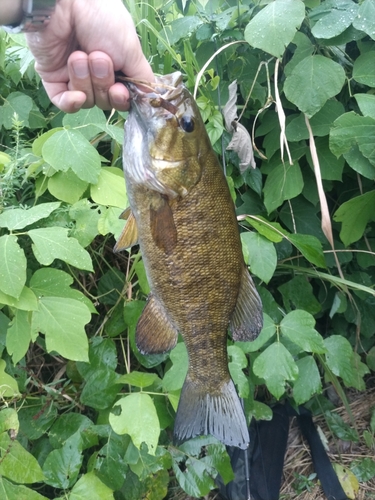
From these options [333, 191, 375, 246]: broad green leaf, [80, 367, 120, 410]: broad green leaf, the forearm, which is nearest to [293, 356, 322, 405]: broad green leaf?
[333, 191, 375, 246]: broad green leaf

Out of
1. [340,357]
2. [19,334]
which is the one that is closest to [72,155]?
[19,334]

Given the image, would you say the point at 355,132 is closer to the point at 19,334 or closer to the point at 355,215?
the point at 355,215

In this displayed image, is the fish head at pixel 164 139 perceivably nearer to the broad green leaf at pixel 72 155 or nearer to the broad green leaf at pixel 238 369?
the broad green leaf at pixel 72 155

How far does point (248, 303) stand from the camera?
0.99 metres

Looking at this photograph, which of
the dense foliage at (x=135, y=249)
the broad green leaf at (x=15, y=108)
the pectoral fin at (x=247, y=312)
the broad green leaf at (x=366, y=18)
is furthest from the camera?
the broad green leaf at (x=15, y=108)

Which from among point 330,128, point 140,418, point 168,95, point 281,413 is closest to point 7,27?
point 168,95

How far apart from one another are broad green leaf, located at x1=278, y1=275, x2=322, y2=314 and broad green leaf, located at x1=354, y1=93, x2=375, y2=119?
640 mm

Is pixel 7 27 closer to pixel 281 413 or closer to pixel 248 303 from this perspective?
pixel 248 303

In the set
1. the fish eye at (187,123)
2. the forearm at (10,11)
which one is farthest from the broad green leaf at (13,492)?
the forearm at (10,11)

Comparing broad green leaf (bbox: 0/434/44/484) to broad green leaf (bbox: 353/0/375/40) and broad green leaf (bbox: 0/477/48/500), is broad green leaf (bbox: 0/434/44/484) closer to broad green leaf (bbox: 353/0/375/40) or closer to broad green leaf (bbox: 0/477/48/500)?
broad green leaf (bbox: 0/477/48/500)

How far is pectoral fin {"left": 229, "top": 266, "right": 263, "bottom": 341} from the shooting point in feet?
3.21

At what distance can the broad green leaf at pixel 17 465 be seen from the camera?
3.62 ft

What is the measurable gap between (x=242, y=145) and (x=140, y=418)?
903mm

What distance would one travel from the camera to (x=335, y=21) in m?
1.46
